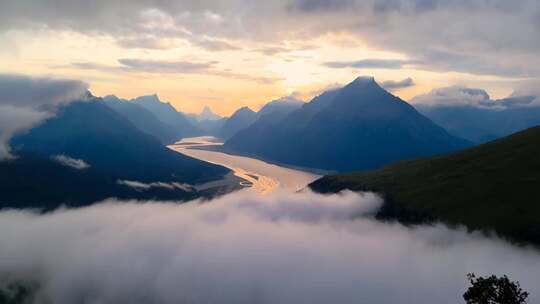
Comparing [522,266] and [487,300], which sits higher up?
[487,300]

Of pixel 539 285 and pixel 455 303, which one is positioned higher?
pixel 539 285

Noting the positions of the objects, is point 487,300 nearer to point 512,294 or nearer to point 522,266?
point 512,294

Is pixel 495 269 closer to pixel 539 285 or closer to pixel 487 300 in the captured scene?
pixel 539 285

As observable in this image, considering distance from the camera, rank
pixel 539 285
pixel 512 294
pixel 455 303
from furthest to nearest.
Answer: pixel 455 303 → pixel 539 285 → pixel 512 294

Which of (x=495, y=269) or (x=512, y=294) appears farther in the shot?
(x=495, y=269)

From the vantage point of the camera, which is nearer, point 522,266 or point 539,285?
point 539,285

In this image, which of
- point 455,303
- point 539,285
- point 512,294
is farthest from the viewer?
point 455,303

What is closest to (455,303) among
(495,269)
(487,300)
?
(495,269)

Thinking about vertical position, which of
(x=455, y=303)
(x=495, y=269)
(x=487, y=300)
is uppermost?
(x=487, y=300)

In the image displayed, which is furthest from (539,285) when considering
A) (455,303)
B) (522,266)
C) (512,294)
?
(512,294)
